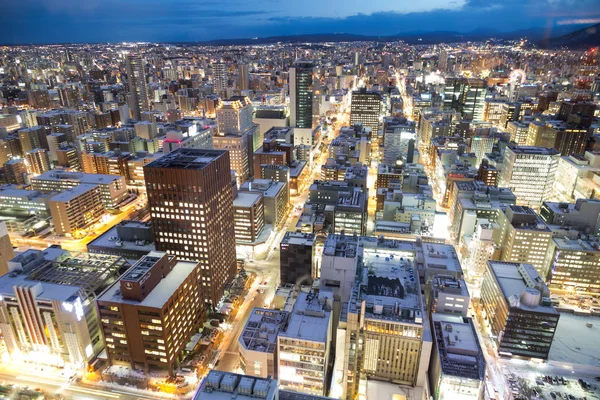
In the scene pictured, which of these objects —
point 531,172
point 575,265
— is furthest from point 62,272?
point 531,172

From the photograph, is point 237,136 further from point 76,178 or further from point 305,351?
point 305,351

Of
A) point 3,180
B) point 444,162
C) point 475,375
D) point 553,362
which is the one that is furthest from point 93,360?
point 444,162

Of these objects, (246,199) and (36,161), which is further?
(36,161)

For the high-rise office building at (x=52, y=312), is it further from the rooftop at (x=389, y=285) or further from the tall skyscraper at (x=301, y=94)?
the tall skyscraper at (x=301, y=94)

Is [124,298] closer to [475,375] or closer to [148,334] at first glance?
→ [148,334]

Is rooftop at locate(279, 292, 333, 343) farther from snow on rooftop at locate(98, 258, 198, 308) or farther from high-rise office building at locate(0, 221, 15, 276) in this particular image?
high-rise office building at locate(0, 221, 15, 276)
